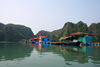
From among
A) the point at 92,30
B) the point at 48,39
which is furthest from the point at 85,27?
the point at 48,39

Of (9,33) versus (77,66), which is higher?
(9,33)

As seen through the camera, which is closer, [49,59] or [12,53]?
[49,59]

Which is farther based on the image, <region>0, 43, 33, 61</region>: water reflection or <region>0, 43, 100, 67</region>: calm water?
<region>0, 43, 33, 61</region>: water reflection

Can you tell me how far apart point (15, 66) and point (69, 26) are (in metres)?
128

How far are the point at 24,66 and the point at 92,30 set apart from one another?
4599 inches

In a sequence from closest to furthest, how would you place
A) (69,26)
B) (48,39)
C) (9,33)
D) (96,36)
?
(48,39) < (96,36) < (69,26) < (9,33)

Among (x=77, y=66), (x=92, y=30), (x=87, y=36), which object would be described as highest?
(x=92, y=30)

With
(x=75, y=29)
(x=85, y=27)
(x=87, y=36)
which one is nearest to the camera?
(x=87, y=36)

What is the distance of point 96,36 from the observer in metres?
102

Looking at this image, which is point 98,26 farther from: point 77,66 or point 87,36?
point 77,66

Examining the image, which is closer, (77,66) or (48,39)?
(77,66)

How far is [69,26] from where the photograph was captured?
13125cm

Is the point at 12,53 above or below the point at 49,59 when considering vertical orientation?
above

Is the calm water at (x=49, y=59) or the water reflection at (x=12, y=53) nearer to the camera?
the calm water at (x=49, y=59)
